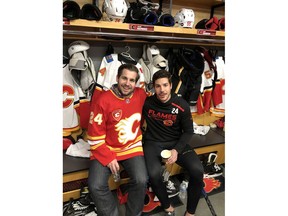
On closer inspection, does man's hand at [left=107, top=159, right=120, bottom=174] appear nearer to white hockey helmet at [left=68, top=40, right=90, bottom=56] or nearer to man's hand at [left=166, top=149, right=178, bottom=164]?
man's hand at [left=166, top=149, right=178, bottom=164]

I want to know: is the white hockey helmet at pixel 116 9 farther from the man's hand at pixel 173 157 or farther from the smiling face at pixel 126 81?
the man's hand at pixel 173 157

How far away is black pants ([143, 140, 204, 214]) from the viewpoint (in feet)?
5.57

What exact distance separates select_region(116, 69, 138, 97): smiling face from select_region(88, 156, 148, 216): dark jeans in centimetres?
50

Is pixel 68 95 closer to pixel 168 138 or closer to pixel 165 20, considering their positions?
pixel 168 138

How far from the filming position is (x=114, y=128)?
1.72 m

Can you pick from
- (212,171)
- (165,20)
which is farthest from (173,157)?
(165,20)

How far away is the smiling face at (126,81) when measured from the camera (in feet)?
5.54

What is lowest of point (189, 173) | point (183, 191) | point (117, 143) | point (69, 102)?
point (183, 191)

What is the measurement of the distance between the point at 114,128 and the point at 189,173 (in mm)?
613
